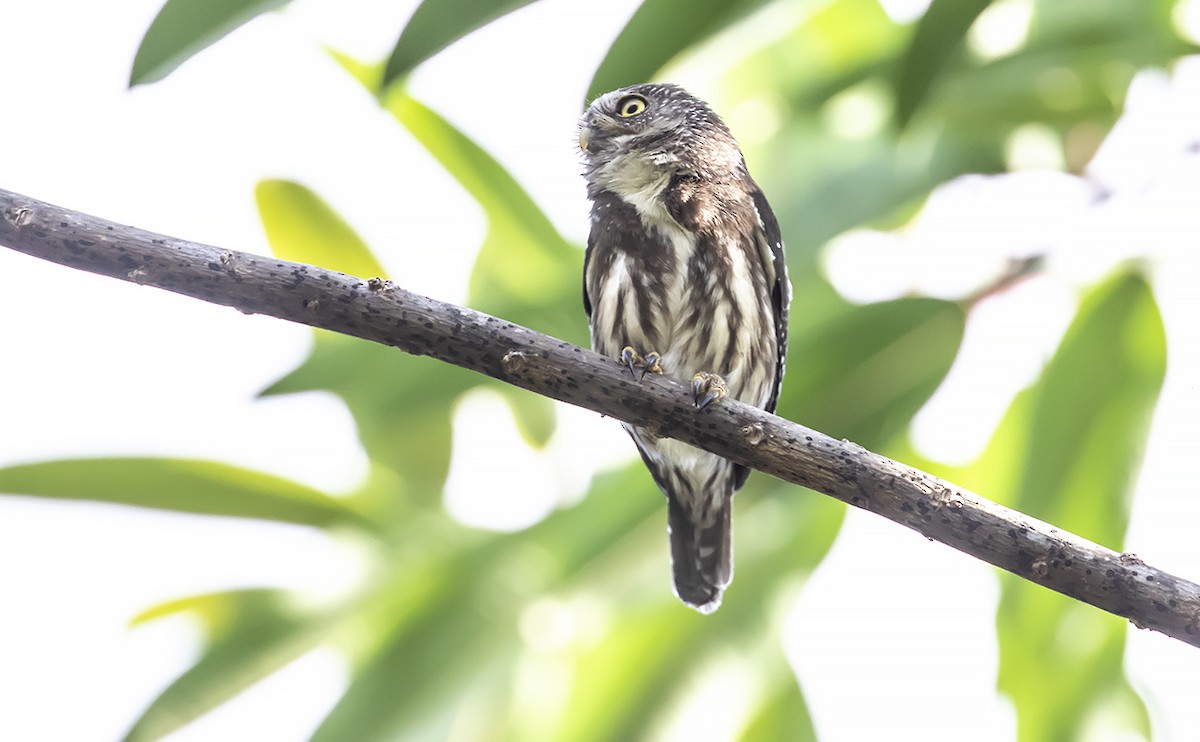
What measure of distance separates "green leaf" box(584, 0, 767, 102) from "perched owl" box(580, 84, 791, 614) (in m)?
0.90

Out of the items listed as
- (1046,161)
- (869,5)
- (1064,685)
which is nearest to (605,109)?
(869,5)

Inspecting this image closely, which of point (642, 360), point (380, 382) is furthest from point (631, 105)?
point (380, 382)

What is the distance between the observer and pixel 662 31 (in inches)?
105

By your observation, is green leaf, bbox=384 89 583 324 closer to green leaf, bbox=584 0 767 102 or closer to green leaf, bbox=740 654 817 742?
green leaf, bbox=584 0 767 102

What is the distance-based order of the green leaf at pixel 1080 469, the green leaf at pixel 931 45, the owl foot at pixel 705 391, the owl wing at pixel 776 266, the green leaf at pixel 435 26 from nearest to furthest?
the green leaf at pixel 435 26 < the owl foot at pixel 705 391 < the green leaf at pixel 931 45 < the green leaf at pixel 1080 469 < the owl wing at pixel 776 266

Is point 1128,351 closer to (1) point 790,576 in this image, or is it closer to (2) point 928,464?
(2) point 928,464

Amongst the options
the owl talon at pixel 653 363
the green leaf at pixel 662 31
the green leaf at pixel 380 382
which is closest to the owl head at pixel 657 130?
the owl talon at pixel 653 363

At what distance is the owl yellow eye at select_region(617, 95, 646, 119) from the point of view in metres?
4.21

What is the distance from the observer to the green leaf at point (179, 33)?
7.63 feet

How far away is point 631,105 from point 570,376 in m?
2.03

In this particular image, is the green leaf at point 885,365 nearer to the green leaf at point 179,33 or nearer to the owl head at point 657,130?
the owl head at point 657,130

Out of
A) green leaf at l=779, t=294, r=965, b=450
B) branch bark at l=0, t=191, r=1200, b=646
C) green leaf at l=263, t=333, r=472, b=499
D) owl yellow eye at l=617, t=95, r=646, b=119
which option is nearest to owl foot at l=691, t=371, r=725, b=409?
branch bark at l=0, t=191, r=1200, b=646

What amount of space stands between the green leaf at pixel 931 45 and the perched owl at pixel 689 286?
1.01 meters

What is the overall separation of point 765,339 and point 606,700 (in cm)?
124
